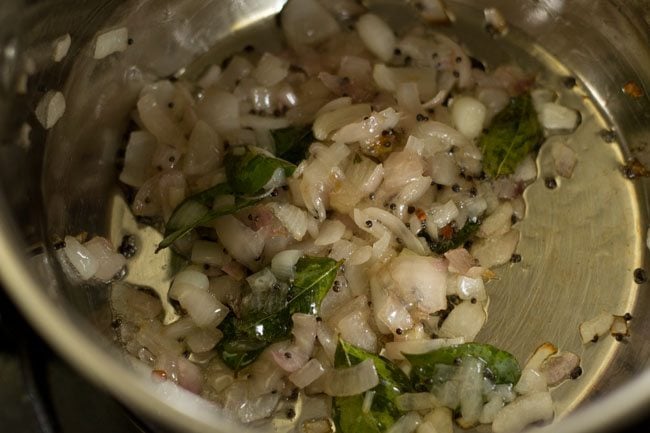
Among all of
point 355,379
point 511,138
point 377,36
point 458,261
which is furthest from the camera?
point 377,36

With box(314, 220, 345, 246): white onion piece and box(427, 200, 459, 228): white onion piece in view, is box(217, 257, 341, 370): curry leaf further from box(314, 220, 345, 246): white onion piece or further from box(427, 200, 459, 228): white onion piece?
box(427, 200, 459, 228): white onion piece

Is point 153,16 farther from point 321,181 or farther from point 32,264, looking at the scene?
point 32,264

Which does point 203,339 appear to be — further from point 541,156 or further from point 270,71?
point 541,156

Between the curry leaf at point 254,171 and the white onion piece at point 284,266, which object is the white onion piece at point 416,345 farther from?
the curry leaf at point 254,171

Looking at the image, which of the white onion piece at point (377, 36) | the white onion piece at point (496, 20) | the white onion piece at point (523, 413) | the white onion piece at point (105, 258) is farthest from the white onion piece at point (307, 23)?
the white onion piece at point (523, 413)

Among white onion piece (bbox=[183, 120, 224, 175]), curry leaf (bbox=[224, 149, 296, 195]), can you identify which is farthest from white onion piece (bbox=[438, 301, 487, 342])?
white onion piece (bbox=[183, 120, 224, 175])

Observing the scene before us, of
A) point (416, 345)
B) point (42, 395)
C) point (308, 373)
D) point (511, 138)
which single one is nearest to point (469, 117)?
point (511, 138)
